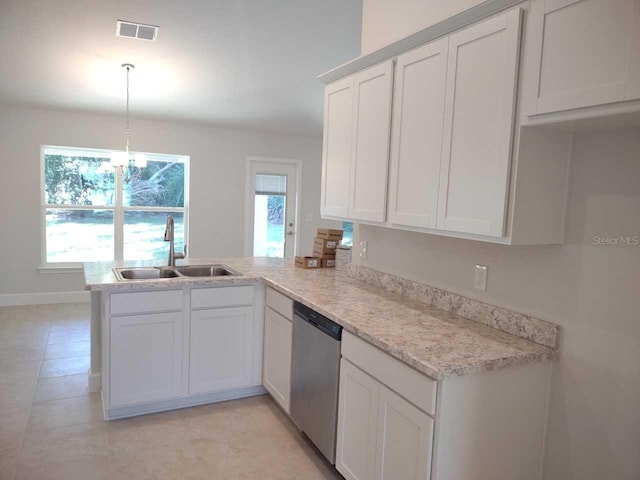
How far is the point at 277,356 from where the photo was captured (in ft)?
9.32

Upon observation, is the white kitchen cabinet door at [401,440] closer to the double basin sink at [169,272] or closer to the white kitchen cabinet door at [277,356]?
the white kitchen cabinet door at [277,356]

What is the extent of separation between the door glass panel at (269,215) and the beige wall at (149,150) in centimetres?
30

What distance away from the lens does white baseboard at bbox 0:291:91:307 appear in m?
5.32

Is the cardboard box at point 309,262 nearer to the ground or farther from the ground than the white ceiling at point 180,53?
nearer to the ground

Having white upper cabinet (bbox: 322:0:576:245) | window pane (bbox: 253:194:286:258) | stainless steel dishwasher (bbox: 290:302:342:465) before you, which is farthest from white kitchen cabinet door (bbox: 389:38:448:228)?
window pane (bbox: 253:194:286:258)

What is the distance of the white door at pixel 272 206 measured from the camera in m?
6.64

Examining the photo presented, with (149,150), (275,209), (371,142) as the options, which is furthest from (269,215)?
(371,142)

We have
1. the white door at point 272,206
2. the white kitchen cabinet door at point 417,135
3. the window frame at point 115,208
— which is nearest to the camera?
the white kitchen cabinet door at point 417,135

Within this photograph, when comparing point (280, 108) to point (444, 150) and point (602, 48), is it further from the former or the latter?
point (602, 48)

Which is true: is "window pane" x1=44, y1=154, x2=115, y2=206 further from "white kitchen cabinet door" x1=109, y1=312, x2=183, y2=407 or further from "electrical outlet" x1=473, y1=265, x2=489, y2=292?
"electrical outlet" x1=473, y1=265, x2=489, y2=292

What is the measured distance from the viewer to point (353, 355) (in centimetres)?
198

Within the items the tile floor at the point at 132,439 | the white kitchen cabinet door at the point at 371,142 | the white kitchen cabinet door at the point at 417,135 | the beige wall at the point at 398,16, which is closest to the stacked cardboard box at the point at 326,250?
the white kitchen cabinet door at the point at 371,142

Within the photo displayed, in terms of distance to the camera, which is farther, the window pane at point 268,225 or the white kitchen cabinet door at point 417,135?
the window pane at point 268,225

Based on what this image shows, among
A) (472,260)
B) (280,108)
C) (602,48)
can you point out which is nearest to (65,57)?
(280,108)
